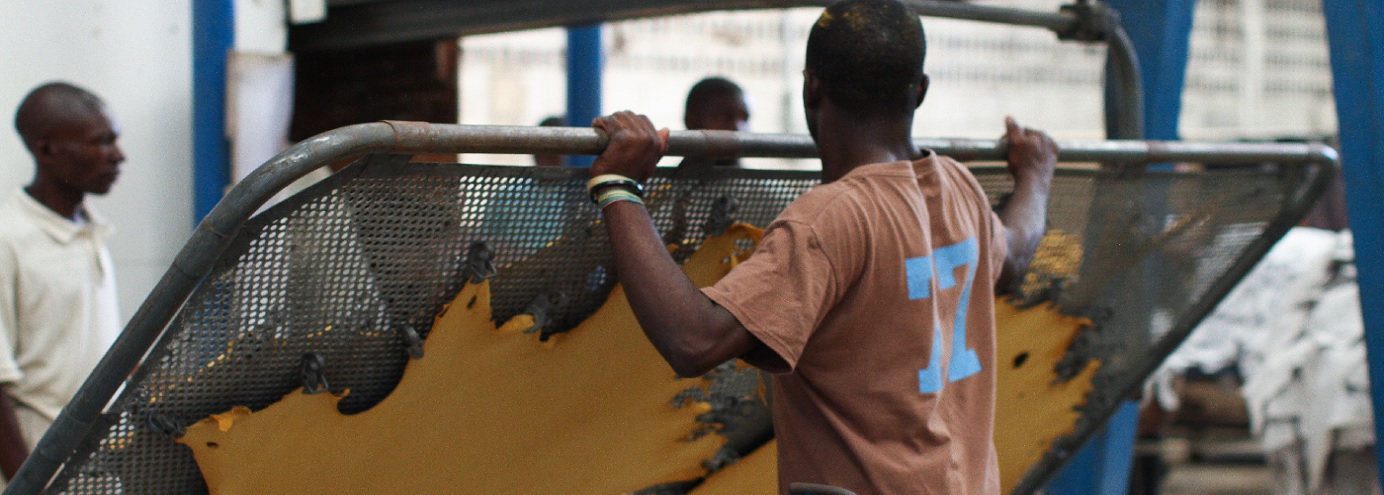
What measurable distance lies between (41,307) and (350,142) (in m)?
1.62

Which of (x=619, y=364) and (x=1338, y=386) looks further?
(x=1338, y=386)

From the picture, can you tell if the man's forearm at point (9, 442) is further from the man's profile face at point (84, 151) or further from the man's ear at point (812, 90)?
the man's ear at point (812, 90)

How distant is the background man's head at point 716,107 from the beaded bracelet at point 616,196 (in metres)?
2.33

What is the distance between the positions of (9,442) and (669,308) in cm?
179

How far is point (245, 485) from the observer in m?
1.95

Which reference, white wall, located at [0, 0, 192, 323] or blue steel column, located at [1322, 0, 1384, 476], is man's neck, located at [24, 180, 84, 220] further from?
blue steel column, located at [1322, 0, 1384, 476]

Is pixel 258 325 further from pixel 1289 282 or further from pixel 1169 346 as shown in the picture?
pixel 1289 282

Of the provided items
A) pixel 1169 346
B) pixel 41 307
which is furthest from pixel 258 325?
pixel 1169 346

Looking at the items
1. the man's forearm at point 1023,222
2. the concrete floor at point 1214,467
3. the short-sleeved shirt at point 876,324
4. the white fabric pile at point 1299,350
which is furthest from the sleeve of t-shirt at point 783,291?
the concrete floor at point 1214,467

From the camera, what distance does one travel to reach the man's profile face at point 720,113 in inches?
165

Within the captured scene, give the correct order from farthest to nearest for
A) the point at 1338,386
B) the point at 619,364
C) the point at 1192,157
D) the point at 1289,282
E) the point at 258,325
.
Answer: the point at 1289,282, the point at 1338,386, the point at 1192,157, the point at 619,364, the point at 258,325

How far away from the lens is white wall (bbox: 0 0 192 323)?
3.41 meters

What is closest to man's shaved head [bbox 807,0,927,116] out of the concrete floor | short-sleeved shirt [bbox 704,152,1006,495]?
short-sleeved shirt [bbox 704,152,1006,495]

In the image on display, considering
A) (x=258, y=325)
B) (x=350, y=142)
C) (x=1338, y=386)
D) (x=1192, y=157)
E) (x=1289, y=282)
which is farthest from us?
(x=1289, y=282)
